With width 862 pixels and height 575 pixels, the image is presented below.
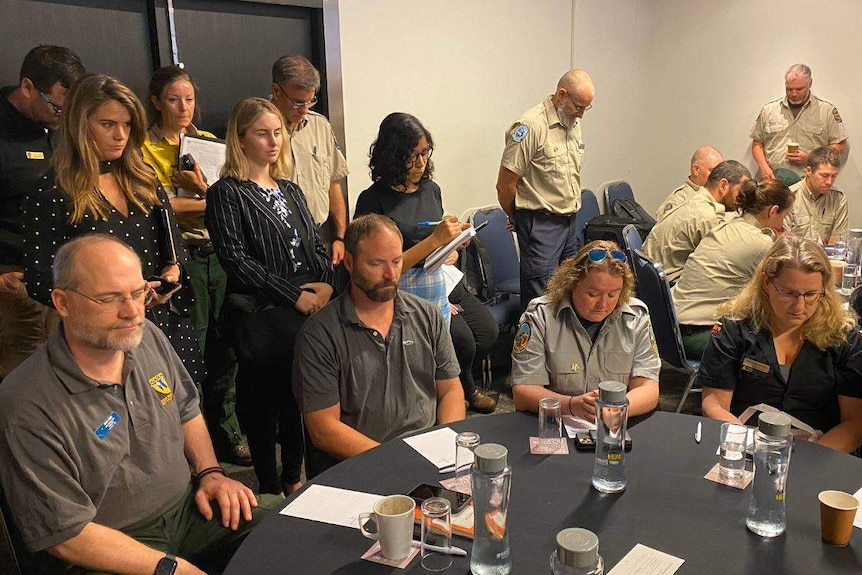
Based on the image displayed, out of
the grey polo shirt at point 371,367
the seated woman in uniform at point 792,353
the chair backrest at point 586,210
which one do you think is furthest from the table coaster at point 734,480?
the chair backrest at point 586,210

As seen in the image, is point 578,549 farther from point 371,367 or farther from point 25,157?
point 25,157

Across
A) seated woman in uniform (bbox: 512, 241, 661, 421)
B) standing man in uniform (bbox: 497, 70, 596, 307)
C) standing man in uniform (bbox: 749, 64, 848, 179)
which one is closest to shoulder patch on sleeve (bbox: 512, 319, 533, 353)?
seated woman in uniform (bbox: 512, 241, 661, 421)

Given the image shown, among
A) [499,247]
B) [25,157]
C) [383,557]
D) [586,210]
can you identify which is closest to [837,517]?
[383,557]

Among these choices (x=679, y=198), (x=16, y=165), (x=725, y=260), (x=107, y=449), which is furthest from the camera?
(x=679, y=198)

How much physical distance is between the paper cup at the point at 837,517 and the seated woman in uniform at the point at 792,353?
2.38 ft

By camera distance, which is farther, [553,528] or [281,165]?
[281,165]

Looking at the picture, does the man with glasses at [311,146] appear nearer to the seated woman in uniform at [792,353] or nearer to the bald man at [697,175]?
the seated woman in uniform at [792,353]

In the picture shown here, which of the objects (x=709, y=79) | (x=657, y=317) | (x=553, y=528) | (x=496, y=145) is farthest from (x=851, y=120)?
(x=553, y=528)

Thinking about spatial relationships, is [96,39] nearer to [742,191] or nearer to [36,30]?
[36,30]

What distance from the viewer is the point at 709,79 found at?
638 cm

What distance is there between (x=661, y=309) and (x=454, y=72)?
2.44 meters

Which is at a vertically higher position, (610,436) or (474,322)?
(610,436)

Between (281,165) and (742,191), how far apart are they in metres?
2.19

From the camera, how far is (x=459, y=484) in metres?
1.60
